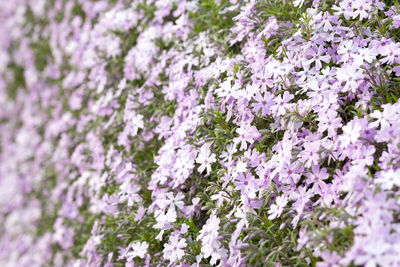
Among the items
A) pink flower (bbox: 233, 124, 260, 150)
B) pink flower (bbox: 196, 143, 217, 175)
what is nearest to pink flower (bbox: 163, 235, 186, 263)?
pink flower (bbox: 196, 143, 217, 175)

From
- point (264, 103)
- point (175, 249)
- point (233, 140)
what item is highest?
point (264, 103)

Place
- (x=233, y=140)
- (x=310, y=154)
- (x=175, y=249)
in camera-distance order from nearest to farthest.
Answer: (x=310, y=154) → (x=175, y=249) → (x=233, y=140)

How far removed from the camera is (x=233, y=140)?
2439 millimetres

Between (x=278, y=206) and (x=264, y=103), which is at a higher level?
(x=264, y=103)

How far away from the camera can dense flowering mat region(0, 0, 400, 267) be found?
191cm

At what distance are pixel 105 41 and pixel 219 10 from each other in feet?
5.14

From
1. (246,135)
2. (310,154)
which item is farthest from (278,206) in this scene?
(246,135)

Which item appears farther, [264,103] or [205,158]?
[205,158]

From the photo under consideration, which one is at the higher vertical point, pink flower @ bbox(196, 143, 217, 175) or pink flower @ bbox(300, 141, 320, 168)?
pink flower @ bbox(300, 141, 320, 168)

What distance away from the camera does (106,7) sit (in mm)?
5008

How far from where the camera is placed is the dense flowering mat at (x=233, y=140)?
6.26 ft

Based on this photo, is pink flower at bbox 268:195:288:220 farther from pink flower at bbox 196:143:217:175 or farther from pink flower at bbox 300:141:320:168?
pink flower at bbox 196:143:217:175

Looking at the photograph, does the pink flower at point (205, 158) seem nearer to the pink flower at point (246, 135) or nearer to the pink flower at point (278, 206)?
the pink flower at point (246, 135)

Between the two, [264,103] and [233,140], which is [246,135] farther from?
[264,103]
